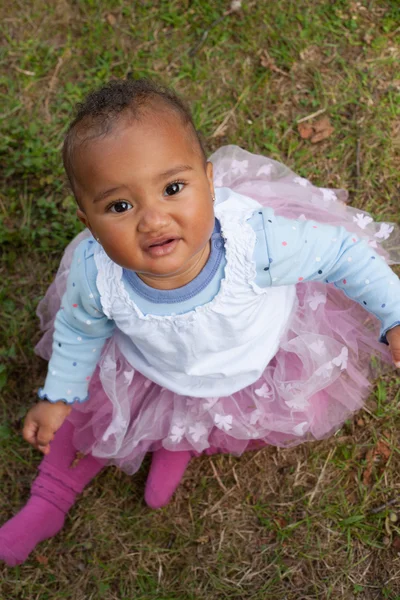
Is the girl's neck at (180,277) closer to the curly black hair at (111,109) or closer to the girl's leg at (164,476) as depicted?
the curly black hair at (111,109)

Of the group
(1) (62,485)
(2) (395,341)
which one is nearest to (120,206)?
(2) (395,341)

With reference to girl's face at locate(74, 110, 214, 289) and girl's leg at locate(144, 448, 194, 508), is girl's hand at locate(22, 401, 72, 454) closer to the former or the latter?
girl's leg at locate(144, 448, 194, 508)

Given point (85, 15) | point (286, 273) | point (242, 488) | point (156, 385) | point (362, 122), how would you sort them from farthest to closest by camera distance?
point (85, 15) < point (362, 122) < point (242, 488) < point (156, 385) < point (286, 273)

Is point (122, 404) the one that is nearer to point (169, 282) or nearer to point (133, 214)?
point (169, 282)

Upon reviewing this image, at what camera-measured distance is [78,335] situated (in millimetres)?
1984

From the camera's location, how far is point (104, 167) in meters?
1.49

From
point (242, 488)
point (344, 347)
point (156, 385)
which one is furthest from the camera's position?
point (242, 488)

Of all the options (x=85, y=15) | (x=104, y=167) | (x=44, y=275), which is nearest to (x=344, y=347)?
(x=104, y=167)

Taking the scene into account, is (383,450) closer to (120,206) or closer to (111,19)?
(120,206)

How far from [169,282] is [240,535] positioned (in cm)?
110

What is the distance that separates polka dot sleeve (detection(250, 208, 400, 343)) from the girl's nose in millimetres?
344

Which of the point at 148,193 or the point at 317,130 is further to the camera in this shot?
the point at 317,130

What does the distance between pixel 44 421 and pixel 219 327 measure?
704 millimetres

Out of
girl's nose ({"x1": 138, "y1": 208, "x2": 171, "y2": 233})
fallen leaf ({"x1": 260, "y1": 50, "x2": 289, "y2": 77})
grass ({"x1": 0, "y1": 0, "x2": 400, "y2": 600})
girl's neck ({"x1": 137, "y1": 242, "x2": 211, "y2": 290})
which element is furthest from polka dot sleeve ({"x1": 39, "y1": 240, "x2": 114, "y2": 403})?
fallen leaf ({"x1": 260, "y1": 50, "x2": 289, "y2": 77})
